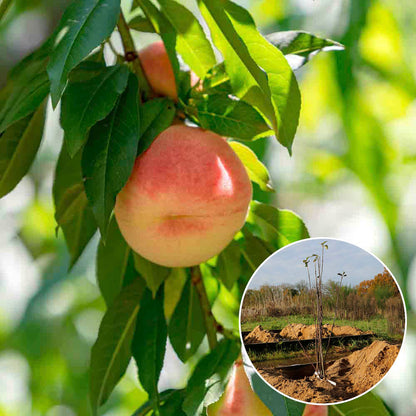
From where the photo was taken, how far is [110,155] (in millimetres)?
580

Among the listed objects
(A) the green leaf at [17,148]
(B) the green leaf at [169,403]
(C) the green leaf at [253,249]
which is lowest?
(B) the green leaf at [169,403]

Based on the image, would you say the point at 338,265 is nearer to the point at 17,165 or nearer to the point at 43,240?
the point at 17,165

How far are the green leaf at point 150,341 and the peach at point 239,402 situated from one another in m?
0.08

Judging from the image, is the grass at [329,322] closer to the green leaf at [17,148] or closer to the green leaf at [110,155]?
the green leaf at [110,155]

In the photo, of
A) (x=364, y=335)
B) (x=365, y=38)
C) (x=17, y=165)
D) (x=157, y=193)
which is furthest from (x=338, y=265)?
(x=365, y=38)

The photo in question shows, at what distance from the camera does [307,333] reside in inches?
20.2

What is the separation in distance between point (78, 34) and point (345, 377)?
356 mm

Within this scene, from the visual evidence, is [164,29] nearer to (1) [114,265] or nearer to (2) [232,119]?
(2) [232,119]

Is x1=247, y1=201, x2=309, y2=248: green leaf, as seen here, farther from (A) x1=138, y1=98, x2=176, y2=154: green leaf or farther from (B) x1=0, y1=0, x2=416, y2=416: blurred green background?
(B) x1=0, y1=0, x2=416, y2=416: blurred green background

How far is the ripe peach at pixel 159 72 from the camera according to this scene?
2.25 ft

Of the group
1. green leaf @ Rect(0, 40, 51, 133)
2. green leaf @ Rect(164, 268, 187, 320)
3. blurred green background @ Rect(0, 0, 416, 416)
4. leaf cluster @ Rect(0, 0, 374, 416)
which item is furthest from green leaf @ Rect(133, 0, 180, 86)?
blurred green background @ Rect(0, 0, 416, 416)

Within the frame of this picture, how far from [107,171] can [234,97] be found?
5.8 inches

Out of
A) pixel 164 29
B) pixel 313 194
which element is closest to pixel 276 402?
pixel 164 29

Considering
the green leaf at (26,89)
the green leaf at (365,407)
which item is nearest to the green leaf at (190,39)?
the green leaf at (26,89)
